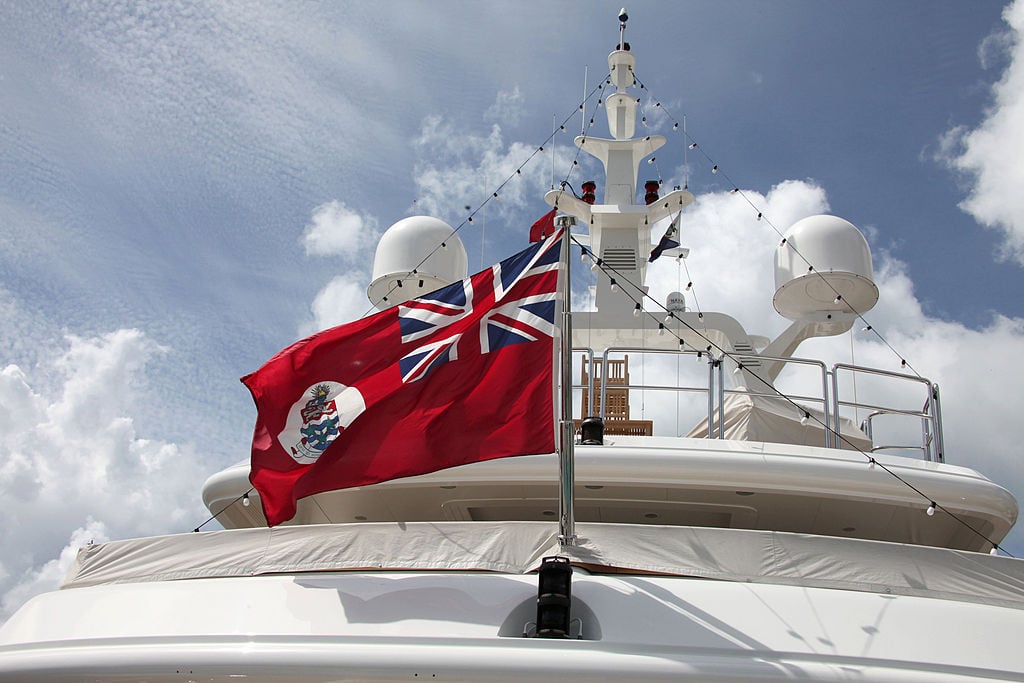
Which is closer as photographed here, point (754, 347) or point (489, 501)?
point (489, 501)

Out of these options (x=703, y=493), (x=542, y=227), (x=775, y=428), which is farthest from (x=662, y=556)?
(x=542, y=227)

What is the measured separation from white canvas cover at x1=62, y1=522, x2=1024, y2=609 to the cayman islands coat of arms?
0.56 m

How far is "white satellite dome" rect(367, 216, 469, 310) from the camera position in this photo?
1202 centimetres

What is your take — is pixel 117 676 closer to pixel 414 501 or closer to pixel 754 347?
pixel 414 501

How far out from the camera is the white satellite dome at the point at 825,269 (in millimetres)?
10711

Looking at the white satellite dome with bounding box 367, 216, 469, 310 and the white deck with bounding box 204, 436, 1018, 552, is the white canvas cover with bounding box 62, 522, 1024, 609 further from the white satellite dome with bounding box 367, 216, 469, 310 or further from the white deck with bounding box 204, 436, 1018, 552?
the white satellite dome with bounding box 367, 216, 469, 310

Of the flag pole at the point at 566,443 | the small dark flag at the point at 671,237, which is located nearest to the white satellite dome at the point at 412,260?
the small dark flag at the point at 671,237

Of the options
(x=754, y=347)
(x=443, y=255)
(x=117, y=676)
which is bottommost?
(x=117, y=676)

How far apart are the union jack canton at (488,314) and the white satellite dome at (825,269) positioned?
5471 millimetres

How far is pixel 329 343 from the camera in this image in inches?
256

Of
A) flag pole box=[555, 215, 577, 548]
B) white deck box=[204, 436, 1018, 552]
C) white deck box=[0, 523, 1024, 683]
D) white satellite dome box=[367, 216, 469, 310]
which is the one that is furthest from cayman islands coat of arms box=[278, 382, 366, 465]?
white satellite dome box=[367, 216, 469, 310]

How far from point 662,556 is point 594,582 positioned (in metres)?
0.49

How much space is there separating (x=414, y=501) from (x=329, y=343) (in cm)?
182

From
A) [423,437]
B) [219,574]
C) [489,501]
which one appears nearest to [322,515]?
[489,501]
